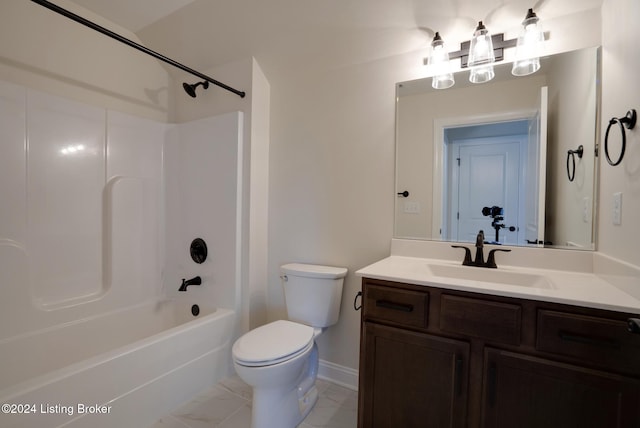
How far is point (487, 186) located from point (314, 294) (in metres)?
1.19

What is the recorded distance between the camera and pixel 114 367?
1.43 meters

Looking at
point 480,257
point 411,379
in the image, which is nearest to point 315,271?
point 411,379

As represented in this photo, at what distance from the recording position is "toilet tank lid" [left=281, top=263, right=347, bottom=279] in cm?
183

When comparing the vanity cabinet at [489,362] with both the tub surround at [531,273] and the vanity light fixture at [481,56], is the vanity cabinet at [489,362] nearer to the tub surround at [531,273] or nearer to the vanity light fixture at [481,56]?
the tub surround at [531,273]

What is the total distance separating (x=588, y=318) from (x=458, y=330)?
1.31 ft

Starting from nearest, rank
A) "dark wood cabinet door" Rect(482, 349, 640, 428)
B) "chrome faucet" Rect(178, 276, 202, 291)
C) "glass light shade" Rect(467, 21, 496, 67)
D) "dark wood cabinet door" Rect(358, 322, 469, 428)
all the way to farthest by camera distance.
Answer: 1. "dark wood cabinet door" Rect(482, 349, 640, 428)
2. "dark wood cabinet door" Rect(358, 322, 469, 428)
3. "glass light shade" Rect(467, 21, 496, 67)
4. "chrome faucet" Rect(178, 276, 202, 291)

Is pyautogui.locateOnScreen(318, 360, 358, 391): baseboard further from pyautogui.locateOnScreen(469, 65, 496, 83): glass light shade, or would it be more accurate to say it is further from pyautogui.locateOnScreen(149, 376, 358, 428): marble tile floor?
pyautogui.locateOnScreen(469, 65, 496, 83): glass light shade

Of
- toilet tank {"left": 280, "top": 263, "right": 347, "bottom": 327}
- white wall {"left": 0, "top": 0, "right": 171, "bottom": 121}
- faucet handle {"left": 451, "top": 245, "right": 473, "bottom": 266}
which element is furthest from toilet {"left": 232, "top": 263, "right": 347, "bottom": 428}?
white wall {"left": 0, "top": 0, "right": 171, "bottom": 121}

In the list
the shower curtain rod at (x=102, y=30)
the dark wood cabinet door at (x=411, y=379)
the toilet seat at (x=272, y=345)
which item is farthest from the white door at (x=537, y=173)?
the shower curtain rod at (x=102, y=30)

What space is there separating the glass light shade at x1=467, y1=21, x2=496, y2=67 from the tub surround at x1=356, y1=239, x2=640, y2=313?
98 centimetres

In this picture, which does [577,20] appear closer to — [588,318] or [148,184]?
[588,318]

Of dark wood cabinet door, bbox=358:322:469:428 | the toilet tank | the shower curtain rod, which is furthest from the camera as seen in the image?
the toilet tank

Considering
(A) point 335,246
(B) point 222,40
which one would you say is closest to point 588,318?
(A) point 335,246

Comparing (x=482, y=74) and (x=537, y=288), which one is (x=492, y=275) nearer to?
(x=537, y=288)
